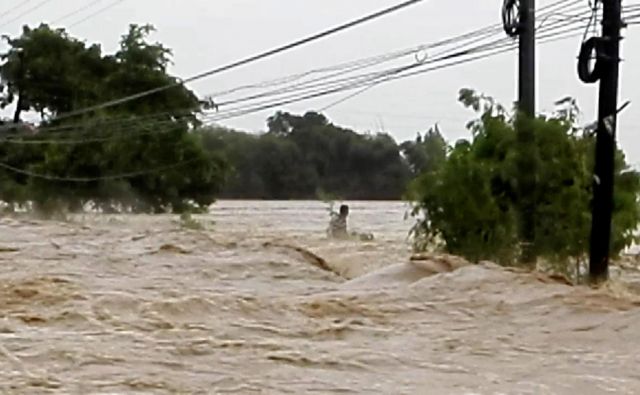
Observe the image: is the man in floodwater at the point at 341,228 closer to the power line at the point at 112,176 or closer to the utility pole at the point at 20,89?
the power line at the point at 112,176

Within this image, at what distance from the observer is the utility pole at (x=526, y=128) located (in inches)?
386

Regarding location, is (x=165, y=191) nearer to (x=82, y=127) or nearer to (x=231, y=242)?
(x=82, y=127)

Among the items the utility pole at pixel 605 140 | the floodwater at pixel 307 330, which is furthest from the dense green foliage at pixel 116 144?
the utility pole at pixel 605 140

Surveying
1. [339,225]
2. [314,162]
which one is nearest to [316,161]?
[314,162]

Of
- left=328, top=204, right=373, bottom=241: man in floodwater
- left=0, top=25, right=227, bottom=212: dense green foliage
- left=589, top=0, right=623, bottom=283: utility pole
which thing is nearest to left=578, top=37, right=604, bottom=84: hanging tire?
left=589, top=0, right=623, bottom=283: utility pole

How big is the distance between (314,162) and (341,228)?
1.49 m

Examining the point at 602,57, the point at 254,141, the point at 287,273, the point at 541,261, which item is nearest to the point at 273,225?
the point at 254,141

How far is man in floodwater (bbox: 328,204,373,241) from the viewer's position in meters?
17.2

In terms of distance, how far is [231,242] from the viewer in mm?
14422

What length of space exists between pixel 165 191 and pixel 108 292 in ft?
41.9

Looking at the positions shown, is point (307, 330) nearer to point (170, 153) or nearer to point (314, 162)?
point (314, 162)

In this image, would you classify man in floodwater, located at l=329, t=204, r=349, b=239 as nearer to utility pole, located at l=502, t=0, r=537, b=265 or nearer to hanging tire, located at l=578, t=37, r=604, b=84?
utility pole, located at l=502, t=0, r=537, b=265

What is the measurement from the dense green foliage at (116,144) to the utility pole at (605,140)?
13256 mm

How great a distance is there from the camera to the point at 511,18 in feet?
35.4
